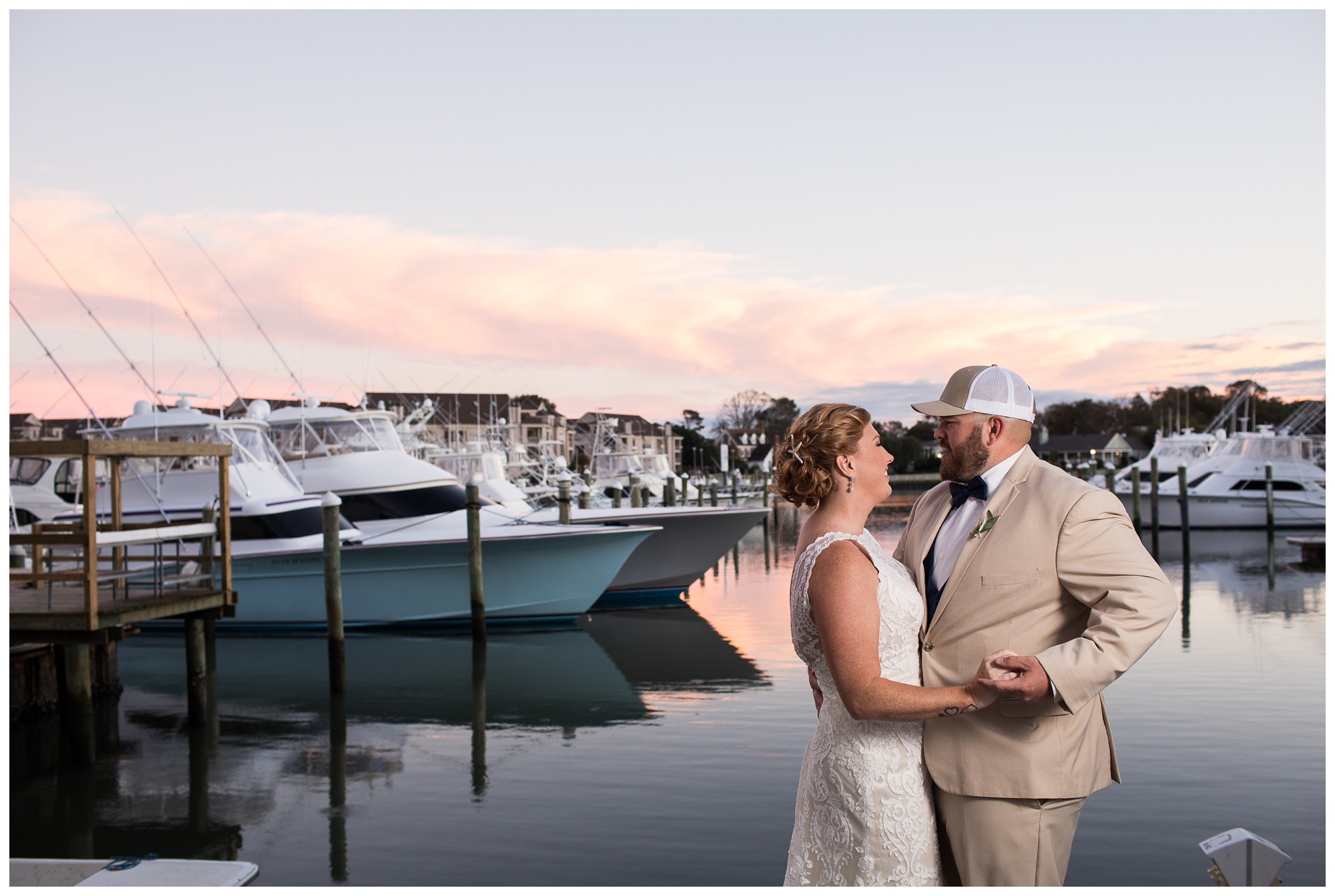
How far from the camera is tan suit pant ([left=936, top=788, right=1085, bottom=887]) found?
113 inches

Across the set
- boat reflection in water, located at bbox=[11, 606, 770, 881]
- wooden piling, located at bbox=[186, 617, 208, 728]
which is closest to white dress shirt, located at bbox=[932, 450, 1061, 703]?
boat reflection in water, located at bbox=[11, 606, 770, 881]

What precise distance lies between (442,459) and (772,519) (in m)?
23.6

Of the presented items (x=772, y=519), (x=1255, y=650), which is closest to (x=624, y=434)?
(x=772, y=519)

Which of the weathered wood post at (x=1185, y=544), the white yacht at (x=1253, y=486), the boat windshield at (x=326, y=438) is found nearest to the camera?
the boat windshield at (x=326, y=438)

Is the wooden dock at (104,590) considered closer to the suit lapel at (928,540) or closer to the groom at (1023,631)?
the suit lapel at (928,540)

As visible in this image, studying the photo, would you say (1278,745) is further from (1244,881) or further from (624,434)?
(624,434)

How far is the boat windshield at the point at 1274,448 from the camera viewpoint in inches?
1507

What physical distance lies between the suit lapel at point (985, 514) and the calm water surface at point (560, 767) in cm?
408

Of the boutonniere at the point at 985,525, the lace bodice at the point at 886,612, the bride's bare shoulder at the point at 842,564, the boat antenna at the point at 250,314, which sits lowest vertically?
the lace bodice at the point at 886,612

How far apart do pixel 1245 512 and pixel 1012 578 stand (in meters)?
39.4

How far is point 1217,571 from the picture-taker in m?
24.5

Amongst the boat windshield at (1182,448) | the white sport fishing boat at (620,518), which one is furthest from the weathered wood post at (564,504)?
the boat windshield at (1182,448)

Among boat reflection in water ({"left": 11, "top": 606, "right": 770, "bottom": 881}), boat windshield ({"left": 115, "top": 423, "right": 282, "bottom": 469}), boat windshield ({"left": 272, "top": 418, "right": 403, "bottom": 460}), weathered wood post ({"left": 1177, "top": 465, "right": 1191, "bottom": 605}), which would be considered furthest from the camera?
weathered wood post ({"left": 1177, "top": 465, "right": 1191, "bottom": 605})

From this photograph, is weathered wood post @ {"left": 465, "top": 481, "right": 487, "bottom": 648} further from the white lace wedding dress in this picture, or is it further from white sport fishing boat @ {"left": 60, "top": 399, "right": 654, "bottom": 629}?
the white lace wedding dress
